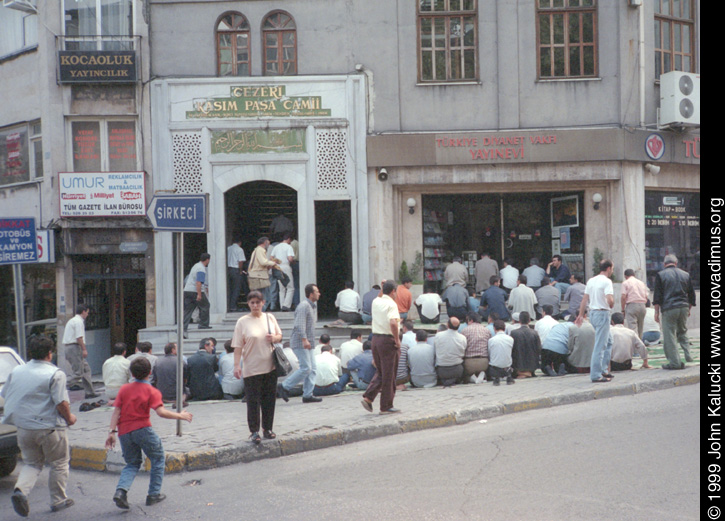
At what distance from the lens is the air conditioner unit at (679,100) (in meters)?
16.6

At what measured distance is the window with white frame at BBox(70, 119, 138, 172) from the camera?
17531 millimetres

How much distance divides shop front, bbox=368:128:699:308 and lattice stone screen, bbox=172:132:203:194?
13.4ft

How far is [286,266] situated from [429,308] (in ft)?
11.0

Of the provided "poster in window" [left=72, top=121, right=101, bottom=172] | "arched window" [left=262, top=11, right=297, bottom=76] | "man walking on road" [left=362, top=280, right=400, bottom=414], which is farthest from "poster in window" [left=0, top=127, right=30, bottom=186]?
"man walking on road" [left=362, top=280, right=400, bottom=414]

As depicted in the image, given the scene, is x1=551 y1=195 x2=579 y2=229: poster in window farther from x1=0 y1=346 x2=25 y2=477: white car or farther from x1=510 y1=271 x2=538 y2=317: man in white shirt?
x1=0 y1=346 x2=25 y2=477: white car

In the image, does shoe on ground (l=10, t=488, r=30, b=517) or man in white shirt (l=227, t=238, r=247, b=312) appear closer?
shoe on ground (l=10, t=488, r=30, b=517)

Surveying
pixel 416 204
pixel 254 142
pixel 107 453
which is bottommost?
pixel 107 453

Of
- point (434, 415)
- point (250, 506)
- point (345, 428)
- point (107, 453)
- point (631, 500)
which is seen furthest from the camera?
point (434, 415)

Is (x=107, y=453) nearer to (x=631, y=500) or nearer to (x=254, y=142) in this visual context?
(x=631, y=500)

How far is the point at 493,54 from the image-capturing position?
16875 mm

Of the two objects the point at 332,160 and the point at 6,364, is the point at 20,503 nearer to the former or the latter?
the point at 6,364

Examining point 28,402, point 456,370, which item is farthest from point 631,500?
point 456,370

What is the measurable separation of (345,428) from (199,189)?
1001 cm

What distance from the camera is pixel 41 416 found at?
6.26m
